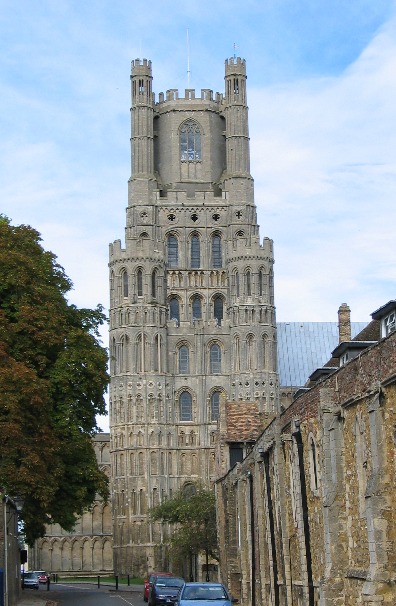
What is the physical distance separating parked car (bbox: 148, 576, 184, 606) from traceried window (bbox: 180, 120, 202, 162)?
246 ft

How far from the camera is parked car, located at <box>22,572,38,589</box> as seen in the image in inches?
2697

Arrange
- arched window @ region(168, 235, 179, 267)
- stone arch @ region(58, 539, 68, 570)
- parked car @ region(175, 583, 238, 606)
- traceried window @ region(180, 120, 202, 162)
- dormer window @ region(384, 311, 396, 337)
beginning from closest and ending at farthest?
dormer window @ region(384, 311, 396, 337) → parked car @ region(175, 583, 238, 606) → arched window @ region(168, 235, 179, 267) → stone arch @ region(58, 539, 68, 570) → traceried window @ region(180, 120, 202, 162)

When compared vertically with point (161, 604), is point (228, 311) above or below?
above

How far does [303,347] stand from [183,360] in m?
17.6

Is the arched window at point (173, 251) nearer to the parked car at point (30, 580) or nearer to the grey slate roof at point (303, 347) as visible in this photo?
the grey slate roof at point (303, 347)

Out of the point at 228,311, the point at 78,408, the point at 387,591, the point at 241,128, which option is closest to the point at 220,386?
the point at 228,311

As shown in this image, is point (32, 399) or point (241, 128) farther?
point (241, 128)

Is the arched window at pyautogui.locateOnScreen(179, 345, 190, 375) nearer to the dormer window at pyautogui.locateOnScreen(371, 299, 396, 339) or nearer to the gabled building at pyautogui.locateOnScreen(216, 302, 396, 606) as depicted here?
the gabled building at pyautogui.locateOnScreen(216, 302, 396, 606)

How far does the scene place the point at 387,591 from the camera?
67.2 ft

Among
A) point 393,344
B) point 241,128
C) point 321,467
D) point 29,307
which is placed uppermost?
point 241,128

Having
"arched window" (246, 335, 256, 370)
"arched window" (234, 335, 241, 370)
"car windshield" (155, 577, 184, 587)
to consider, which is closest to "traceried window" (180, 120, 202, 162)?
"arched window" (234, 335, 241, 370)

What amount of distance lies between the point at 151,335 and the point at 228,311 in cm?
749

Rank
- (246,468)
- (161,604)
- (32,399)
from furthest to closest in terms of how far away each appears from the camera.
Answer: (161,604) → (246,468) → (32,399)

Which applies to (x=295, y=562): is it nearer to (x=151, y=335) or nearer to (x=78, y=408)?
(x=78, y=408)
